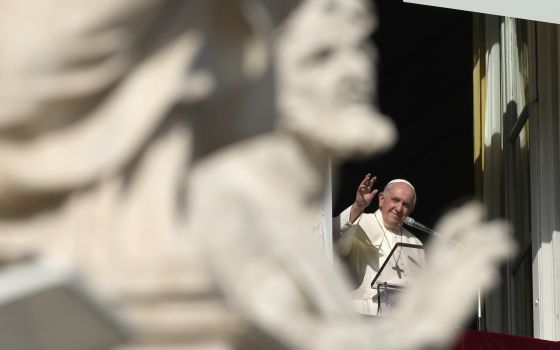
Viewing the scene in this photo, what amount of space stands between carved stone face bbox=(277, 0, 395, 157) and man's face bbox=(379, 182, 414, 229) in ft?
24.6

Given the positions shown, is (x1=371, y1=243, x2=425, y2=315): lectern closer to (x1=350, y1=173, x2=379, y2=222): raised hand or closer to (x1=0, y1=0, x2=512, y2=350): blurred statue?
(x1=350, y1=173, x2=379, y2=222): raised hand

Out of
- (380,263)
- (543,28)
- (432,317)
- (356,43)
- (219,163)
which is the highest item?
(543,28)

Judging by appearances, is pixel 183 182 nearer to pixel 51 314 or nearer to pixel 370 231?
pixel 51 314

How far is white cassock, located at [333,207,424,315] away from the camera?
992cm

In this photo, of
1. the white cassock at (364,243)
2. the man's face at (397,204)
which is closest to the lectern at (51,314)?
the white cassock at (364,243)

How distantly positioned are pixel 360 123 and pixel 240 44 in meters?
0.17

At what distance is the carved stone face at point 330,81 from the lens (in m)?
2.60

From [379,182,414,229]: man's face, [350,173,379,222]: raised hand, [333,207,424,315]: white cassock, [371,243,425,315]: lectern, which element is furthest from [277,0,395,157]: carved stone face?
[379,182,414,229]: man's face

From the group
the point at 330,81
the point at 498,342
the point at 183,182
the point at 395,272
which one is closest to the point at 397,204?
the point at 395,272

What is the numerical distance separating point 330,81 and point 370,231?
7682 mm

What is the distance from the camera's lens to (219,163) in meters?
2.54

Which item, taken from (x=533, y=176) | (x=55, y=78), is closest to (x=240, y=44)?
(x=55, y=78)

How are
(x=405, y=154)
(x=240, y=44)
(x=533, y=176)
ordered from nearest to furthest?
(x=240, y=44)
(x=533, y=176)
(x=405, y=154)

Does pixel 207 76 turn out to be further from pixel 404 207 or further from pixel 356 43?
pixel 404 207
